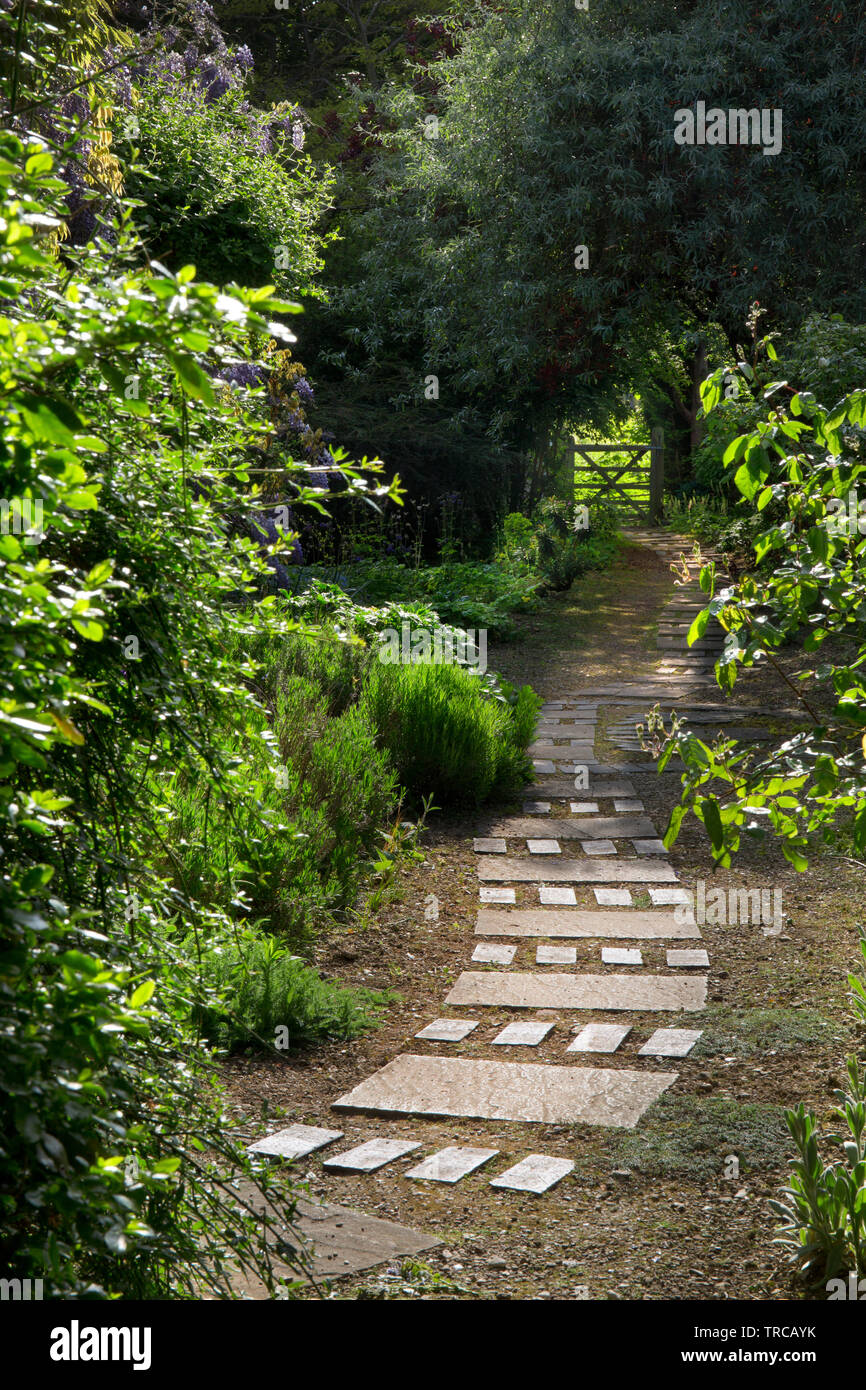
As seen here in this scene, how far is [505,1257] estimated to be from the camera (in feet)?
8.46

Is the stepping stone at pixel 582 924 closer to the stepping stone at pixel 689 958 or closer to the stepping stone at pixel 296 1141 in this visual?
the stepping stone at pixel 689 958

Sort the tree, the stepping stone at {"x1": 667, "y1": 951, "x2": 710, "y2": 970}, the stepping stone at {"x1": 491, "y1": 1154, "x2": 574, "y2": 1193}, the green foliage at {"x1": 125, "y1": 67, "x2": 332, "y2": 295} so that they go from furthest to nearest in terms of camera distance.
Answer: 1. the tree
2. the green foliage at {"x1": 125, "y1": 67, "x2": 332, "y2": 295}
3. the stepping stone at {"x1": 667, "y1": 951, "x2": 710, "y2": 970}
4. the stepping stone at {"x1": 491, "y1": 1154, "x2": 574, "y2": 1193}

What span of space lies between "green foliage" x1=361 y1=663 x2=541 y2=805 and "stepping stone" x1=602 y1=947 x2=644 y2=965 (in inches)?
71.3

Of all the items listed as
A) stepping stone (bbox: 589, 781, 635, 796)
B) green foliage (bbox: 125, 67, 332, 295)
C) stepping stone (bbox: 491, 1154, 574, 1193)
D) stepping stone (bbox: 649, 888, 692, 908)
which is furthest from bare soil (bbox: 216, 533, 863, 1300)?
green foliage (bbox: 125, 67, 332, 295)

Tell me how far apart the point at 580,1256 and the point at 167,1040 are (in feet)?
4.14

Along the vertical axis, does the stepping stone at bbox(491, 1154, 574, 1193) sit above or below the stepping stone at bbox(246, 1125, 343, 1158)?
below

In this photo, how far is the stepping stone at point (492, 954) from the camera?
4430 mm

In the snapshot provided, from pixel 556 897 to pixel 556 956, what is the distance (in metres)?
0.63

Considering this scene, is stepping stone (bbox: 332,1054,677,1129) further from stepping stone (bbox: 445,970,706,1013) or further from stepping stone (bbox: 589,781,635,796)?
stepping stone (bbox: 589,781,635,796)

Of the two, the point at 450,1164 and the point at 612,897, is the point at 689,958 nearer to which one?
the point at 612,897

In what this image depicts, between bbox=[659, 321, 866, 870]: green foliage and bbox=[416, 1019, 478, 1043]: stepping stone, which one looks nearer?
bbox=[659, 321, 866, 870]: green foliage

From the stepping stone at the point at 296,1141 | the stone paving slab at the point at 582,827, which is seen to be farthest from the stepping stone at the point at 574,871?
the stepping stone at the point at 296,1141

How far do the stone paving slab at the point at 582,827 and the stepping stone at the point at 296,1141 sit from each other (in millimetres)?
2860

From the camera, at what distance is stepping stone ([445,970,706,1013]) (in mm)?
4020
